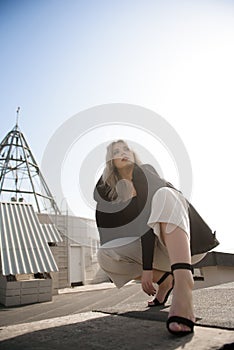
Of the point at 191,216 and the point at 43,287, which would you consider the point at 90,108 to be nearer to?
the point at 191,216

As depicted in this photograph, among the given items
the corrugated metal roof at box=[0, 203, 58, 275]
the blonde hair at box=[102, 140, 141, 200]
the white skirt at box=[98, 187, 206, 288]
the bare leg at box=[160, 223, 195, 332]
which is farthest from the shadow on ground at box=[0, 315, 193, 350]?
the corrugated metal roof at box=[0, 203, 58, 275]

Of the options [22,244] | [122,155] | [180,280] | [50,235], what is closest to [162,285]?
[180,280]

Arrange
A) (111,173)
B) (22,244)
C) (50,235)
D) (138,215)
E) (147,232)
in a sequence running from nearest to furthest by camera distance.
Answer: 1. (147,232)
2. (138,215)
3. (111,173)
4. (22,244)
5. (50,235)

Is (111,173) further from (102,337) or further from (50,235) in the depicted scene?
(50,235)

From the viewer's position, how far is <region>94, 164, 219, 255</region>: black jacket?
117cm

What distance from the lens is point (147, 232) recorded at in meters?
1.10

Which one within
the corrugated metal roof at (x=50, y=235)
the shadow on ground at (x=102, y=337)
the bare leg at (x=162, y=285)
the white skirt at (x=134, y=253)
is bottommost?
the shadow on ground at (x=102, y=337)

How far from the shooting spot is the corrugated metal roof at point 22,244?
6.40 meters

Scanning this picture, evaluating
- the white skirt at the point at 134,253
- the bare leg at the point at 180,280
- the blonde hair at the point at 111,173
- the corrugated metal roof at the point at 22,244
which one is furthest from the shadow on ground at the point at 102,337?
the corrugated metal roof at the point at 22,244

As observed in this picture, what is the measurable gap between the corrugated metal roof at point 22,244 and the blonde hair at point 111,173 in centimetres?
550

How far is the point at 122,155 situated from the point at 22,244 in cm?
619

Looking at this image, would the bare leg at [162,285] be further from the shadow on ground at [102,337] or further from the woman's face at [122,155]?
the woman's face at [122,155]

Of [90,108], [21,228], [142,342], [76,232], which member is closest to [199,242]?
[142,342]

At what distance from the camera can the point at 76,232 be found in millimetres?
12617
